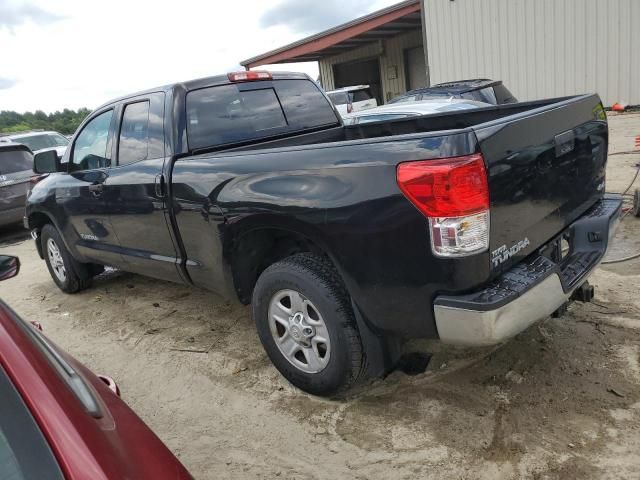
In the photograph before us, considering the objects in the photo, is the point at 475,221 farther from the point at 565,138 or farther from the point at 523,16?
the point at 523,16

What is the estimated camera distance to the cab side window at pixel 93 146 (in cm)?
444

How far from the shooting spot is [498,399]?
2.90 meters

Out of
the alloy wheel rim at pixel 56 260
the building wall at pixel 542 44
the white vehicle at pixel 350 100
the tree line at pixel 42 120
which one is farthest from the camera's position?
the tree line at pixel 42 120

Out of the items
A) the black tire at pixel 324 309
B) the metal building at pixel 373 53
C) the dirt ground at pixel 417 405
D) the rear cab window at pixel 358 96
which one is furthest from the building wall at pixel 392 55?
the black tire at pixel 324 309

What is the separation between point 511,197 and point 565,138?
694 mm

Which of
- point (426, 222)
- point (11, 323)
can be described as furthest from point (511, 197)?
point (11, 323)

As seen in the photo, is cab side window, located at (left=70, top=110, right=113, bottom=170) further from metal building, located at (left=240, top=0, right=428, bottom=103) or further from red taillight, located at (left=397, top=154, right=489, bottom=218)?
metal building, located at (left=240, top=0, right=428, bottom=103)

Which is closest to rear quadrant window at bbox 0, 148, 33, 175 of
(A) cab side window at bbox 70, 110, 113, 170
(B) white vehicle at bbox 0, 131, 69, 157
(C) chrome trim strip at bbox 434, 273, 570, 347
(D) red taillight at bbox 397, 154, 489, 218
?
(B) white vehicle at bbox 0, 131, 69, 157

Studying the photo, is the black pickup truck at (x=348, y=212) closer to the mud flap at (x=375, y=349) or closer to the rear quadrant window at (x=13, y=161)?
the mud flap at (x=375, y=349)

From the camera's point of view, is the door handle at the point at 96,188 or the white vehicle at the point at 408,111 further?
the white vehicle at the point at 408,111

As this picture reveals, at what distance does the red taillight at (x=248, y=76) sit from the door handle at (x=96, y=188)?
1.39 meters

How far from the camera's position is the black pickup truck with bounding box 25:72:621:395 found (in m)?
2.31

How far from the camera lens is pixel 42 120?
180 feet

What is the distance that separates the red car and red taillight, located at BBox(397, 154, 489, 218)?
4.60 feet
